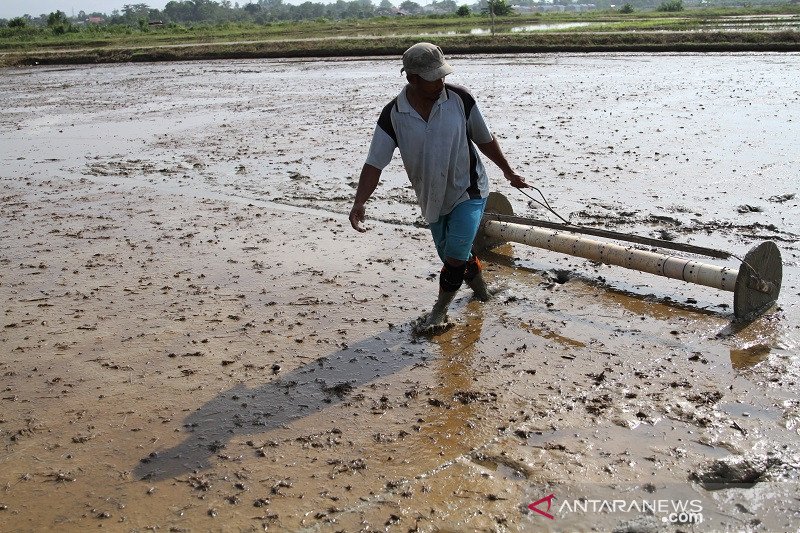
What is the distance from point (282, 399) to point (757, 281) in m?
2.77

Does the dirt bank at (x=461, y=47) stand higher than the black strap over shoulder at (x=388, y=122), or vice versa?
the dirt bank at (x=461, y=47)

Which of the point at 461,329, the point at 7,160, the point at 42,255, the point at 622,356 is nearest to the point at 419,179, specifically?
the point at 461,329

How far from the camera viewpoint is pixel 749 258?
15.0 feet

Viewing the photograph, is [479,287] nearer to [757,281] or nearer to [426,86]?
[426,86]

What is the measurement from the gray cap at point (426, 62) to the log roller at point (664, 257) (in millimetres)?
1579

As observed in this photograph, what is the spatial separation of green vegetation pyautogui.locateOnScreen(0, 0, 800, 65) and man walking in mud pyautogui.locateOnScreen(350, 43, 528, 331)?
18847mm

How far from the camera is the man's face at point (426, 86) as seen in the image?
4.21 meters

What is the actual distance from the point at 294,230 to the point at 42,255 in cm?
214

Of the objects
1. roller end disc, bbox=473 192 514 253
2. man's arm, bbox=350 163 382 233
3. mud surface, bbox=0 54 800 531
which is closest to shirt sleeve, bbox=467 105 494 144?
man's arm, bbox=350 163 382 233

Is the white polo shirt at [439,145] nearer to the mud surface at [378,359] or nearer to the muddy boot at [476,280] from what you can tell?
the muddy boot at [476,280]

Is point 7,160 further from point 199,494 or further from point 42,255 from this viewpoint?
point 199,494

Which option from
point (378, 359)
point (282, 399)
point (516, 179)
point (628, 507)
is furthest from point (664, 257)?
point (282, 399)

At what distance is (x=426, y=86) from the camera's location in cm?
423

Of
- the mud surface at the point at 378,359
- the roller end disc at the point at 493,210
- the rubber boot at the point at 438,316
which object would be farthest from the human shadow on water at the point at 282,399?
the roller end disc at the point at 493,210
